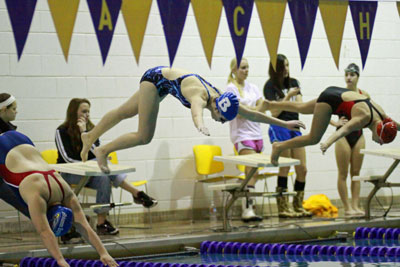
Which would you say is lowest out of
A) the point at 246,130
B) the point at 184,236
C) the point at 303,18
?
the point at 184,236

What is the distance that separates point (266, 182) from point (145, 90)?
411 cm

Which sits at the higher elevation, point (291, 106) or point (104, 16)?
point (104, 16)

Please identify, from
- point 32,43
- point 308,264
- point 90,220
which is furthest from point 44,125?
point 308,264

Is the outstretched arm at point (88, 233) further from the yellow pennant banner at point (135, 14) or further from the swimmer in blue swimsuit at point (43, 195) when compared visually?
the yellow pennant banner at point (135, 14)

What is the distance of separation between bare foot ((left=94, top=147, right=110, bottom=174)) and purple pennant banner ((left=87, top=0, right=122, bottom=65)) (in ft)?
3.98

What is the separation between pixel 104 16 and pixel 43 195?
1.57 meters

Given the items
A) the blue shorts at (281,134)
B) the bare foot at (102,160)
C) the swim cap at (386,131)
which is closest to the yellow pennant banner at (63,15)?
the bare foot at (102,160)

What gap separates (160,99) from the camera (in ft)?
22.2

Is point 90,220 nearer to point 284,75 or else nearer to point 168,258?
point 168,258

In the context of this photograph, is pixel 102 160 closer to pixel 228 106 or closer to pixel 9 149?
pixel 9 149

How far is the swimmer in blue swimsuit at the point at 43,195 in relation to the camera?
6.14 meters

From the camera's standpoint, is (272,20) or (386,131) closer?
(272,20)

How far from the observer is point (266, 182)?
1036 cm

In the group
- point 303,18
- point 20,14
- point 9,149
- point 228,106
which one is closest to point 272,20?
point 303,18
